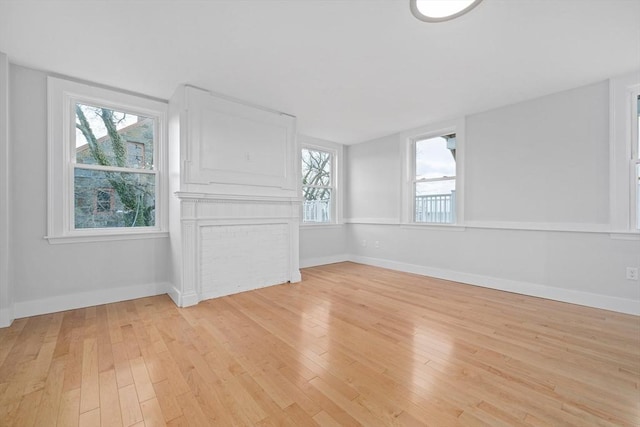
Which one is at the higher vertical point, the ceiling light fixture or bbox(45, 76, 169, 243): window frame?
the ceiling light fixture

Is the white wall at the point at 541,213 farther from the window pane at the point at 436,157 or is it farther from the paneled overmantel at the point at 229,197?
the paneled overmantel at the point at 229,197

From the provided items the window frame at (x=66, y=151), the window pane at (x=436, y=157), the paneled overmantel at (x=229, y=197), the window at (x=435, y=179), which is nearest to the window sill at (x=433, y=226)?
the window at (x=435, y=179)

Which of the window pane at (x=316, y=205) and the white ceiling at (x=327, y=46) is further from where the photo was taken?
the window pane at (x=316, y=205)

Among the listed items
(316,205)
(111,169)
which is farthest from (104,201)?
(316,205)

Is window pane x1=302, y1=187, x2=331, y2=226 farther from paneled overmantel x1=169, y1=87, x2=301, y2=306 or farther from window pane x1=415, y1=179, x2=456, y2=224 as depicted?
window pane x1=415, y1=179, x2=456, y2=224

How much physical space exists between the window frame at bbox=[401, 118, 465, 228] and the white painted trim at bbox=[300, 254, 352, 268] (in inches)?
59.4

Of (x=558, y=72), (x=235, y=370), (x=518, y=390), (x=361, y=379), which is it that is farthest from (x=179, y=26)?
(x=558, y=72)

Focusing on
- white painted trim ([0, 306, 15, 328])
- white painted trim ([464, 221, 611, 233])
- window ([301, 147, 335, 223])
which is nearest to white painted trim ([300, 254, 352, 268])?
window ([301, 147, 335, 223])

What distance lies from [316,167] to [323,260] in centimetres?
181

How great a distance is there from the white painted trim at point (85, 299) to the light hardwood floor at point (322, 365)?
0.49 feet

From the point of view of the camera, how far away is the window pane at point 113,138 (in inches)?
114

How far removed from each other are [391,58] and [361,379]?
2562mm

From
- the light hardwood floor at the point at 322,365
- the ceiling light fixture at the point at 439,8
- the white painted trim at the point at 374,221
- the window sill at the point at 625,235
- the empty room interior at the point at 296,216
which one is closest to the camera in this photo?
the light hardwood floor at the point at 322,365

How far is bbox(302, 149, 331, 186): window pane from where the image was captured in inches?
198
